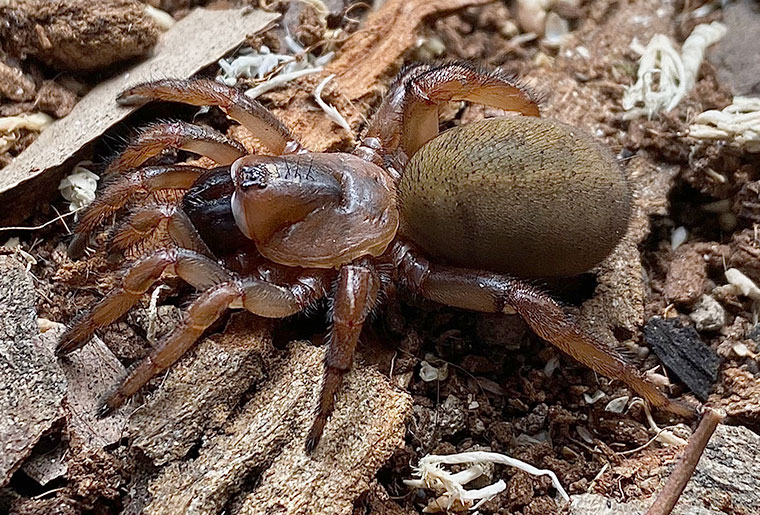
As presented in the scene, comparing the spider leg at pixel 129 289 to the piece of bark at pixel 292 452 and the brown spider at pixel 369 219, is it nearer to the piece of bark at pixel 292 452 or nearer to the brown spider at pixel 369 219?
the brown spider at pixel 369 219

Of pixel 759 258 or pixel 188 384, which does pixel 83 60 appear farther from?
pixel 759 258

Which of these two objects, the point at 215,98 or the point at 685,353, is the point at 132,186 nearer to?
the point at 215,98

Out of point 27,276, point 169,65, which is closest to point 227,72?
point 169,65

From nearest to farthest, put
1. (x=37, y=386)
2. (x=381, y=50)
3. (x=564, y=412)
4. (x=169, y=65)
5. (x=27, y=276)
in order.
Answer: (x=37, y=386) → (x=27, y=276) → (x=564, y=412) → (x=169, y=65) → (x=381, y=50)

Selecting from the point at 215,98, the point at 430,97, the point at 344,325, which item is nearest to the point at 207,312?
the point at 344,325

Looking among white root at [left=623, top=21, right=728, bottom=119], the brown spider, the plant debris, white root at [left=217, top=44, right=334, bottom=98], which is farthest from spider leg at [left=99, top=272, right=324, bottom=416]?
white root at [left=623, top=21, right=728, bottom=119]

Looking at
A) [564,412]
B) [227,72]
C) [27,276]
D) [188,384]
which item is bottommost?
[564,412]

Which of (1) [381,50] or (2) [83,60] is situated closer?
(2) [83,60]

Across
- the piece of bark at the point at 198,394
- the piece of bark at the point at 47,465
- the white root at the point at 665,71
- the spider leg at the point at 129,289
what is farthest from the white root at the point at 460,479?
the white root at the point at 665,71
